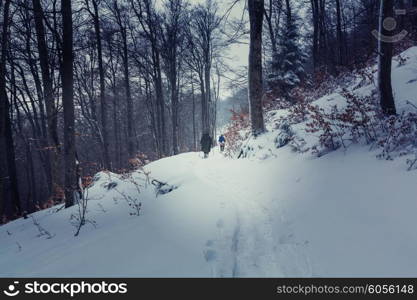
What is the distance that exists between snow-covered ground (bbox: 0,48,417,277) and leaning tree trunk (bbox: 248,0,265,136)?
3918mm

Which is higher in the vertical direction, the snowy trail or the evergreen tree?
the evergreen tree

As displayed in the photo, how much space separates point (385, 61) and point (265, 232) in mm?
4546

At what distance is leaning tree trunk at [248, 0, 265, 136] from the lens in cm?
930

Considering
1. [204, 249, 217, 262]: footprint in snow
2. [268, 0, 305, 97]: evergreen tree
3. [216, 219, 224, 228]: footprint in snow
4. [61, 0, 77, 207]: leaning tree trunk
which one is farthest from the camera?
[268, 0, 305, 97]: evergreen tree

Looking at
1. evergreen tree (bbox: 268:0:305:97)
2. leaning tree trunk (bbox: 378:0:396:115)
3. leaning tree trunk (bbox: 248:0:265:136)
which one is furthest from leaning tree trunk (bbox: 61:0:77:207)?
evergreen tree (bbox: 268:0:305:97)

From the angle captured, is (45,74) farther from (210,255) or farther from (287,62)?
(287,62)

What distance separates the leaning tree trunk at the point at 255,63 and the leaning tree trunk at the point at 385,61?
172 inches

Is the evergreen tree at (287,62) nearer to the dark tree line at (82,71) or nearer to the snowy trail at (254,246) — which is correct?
the dark tree line at (82,71)

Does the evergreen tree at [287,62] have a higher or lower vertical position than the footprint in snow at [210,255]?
higher

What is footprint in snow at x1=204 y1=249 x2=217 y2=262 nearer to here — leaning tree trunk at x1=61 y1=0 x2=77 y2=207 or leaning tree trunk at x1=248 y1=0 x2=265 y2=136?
leaning tree trunk at x1=61 y1=0 x2=77 y2=207

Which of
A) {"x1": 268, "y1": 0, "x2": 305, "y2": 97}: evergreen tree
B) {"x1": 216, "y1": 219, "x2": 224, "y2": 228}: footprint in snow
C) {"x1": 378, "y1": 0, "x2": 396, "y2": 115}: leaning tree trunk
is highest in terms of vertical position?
{"x1": 268, "y1": 0, "x2": 305, "y2": 97}: evergreen tree

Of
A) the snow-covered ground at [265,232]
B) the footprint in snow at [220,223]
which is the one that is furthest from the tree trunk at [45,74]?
the footprint in snow at [220,223]

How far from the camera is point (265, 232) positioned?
363cm

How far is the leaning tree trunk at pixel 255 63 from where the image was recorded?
30.5ft
